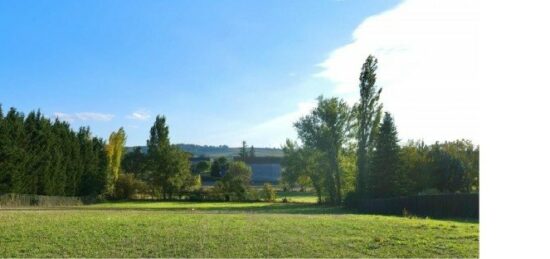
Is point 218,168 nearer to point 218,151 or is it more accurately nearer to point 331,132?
point 218,151

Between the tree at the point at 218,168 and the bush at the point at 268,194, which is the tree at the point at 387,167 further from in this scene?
the tree at the point at 218,168

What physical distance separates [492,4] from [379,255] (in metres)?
3.68

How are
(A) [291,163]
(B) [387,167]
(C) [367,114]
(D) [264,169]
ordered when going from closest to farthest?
(B) [387,167]
(C) [367,114]
(A) [291,163]
(D) [264,169]

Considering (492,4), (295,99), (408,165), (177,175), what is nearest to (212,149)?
(177,175)

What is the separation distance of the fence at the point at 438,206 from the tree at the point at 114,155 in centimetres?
2745

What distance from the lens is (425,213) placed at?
1844 centimetres

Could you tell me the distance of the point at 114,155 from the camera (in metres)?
45.4

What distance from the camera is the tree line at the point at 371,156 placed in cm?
2981

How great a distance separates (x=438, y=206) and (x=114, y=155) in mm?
33707

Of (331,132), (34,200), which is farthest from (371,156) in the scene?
(34,200)

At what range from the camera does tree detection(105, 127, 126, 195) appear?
4338 centimetres

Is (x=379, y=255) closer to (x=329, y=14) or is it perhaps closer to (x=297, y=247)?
(x=297, y=247)

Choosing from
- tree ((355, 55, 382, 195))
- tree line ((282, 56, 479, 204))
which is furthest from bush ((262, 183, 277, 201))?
tree ((355, 55, 382, 195))

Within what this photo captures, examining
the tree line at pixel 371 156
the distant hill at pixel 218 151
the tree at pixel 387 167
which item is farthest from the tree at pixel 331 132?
the distant hill at pixel 218 151
